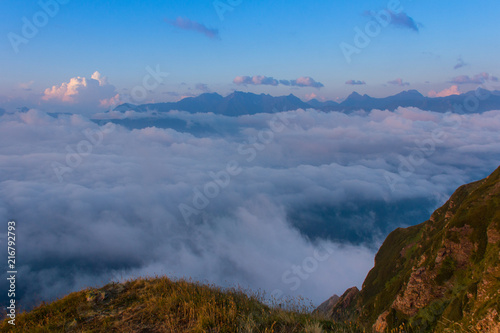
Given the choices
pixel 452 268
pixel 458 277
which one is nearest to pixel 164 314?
pixel 458 277

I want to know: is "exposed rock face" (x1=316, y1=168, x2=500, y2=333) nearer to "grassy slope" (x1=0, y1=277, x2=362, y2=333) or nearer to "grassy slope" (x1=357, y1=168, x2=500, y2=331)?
"grassy slope" (x1=357, y1=168, x2=500, y2=331)

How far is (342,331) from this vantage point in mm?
6168

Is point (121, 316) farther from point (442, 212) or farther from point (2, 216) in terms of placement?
point (2, 216)

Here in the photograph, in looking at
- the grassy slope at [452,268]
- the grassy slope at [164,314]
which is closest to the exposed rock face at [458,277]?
the grassy slope at [452,268]

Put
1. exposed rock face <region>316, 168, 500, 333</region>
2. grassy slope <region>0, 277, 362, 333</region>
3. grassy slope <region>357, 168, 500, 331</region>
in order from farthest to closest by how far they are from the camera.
→ grassy slope <region>357, 168, 500, 331</region> → exposed rock face <region>316, 168, 500, 333</region> → grassy slope <region>0, 277, 362, 333</region>

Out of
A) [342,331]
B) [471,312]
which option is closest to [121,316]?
[342,331]

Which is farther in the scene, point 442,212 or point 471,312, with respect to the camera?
point 442,212

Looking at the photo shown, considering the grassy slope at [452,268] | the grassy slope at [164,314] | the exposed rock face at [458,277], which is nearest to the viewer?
the grassy slope at [164,314]

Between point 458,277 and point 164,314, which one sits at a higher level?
point 164,314

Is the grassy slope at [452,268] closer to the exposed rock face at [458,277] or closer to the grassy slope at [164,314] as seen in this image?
the exposed rock face at [458,277]

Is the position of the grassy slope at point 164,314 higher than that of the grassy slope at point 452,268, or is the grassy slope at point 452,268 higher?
the grassy slope at point 164,314

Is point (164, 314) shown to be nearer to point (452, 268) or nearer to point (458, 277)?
point (458, 277)

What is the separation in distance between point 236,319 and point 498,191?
67.9 meters

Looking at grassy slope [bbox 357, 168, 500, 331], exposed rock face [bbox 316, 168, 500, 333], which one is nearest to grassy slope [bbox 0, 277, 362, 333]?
grassy slope [bbox 357, 168, 500, 331]
